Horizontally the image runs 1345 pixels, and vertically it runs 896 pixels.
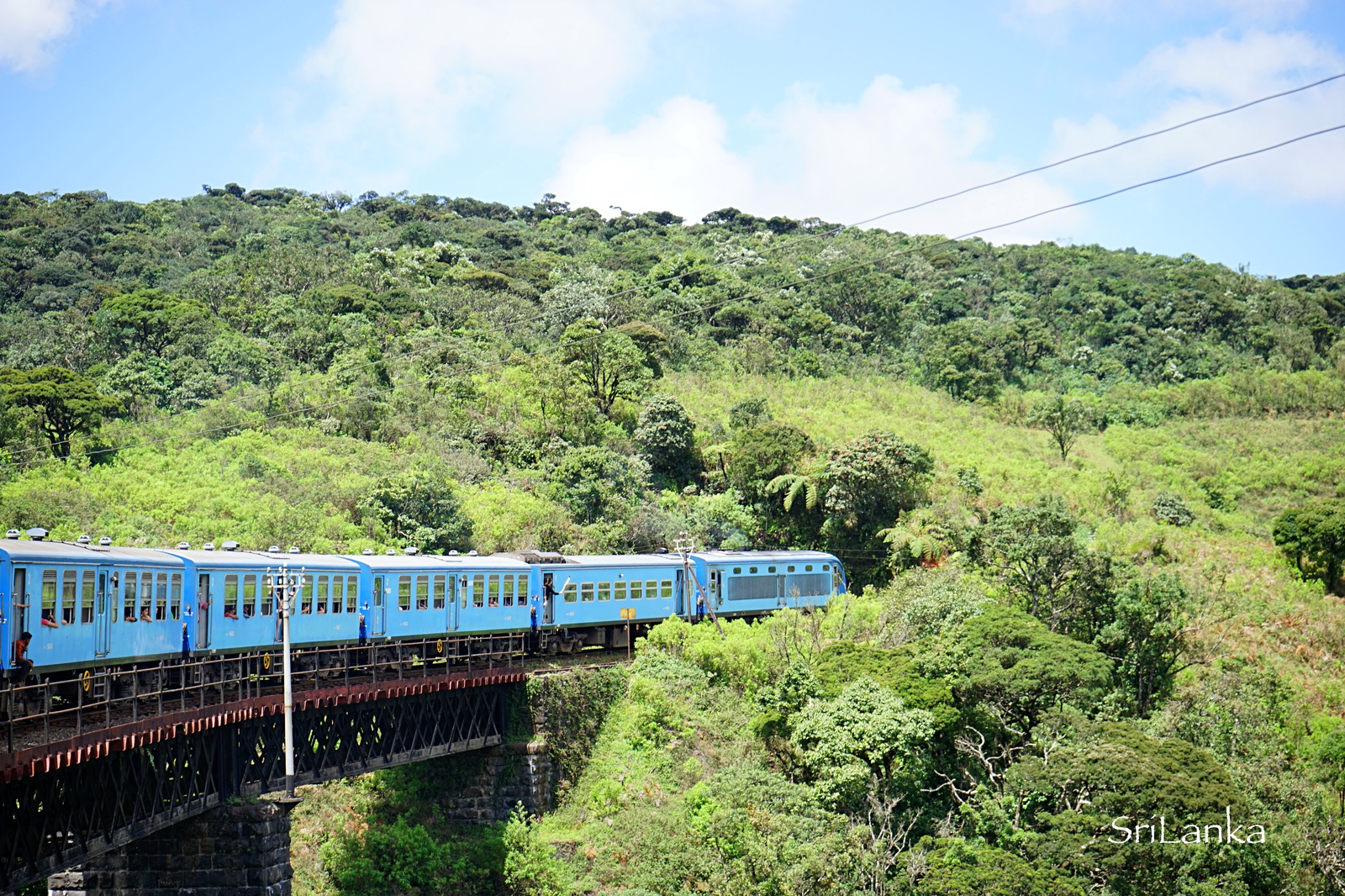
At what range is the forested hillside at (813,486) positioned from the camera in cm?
2725

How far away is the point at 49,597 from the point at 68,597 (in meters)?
0.48

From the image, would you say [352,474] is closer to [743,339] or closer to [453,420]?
[453,420]

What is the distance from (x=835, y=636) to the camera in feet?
122

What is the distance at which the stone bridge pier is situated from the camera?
922 inches

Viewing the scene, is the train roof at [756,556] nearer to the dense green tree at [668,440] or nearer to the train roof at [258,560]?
the dense green tree at [668,440]

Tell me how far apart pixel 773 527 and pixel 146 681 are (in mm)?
31807

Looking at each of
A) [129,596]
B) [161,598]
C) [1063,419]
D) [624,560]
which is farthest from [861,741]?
[1063,419]

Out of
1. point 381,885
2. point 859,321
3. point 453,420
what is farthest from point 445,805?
point 859,321

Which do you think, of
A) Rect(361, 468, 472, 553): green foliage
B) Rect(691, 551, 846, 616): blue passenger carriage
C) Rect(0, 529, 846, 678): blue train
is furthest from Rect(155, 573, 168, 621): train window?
Rect(361, 468, 472, 553): green foliage

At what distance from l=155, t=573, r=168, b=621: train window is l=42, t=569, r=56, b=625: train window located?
9.12 feet

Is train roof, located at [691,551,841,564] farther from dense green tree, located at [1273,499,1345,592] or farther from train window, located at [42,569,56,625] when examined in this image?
train window, located at [42,569,56,625]

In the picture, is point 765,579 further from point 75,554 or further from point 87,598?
point 75,554

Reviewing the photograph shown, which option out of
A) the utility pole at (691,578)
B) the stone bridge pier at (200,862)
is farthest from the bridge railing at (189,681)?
the utility pole at (691,578)

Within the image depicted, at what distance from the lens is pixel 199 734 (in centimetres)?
2156
